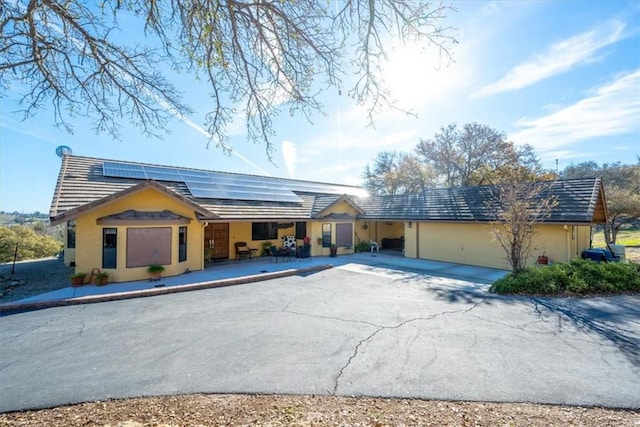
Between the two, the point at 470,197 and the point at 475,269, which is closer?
the point at 475,269

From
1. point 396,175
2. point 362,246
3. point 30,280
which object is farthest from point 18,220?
point 396,175

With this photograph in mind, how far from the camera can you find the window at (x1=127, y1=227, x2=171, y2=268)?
1162 centimetres

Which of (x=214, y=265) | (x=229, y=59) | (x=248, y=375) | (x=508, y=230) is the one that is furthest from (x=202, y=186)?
(x=508, y=230)

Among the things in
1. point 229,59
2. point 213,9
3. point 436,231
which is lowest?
point 436,231

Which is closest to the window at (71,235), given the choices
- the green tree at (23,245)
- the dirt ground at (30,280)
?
the dirt ground at (30,280)

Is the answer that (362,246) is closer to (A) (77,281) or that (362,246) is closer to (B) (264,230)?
(B) (264,230)

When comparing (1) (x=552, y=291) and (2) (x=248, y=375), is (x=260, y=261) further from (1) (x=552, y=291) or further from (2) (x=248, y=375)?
(1) (x=552, y=291)

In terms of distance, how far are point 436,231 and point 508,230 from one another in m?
6.49

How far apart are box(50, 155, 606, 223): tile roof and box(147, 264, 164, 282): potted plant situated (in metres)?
2.87

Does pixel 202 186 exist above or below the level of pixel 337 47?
below

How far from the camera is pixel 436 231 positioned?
1792 centimetres

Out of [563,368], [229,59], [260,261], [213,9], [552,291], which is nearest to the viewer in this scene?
[213,9]

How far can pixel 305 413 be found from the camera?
371 cm

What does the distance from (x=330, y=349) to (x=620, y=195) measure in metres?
27.4
